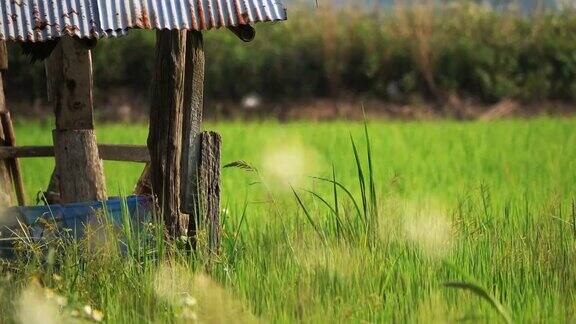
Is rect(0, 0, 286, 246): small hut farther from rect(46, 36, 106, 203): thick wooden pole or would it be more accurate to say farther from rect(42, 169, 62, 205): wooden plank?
rect(42, 169, 62, 205): wooden plank

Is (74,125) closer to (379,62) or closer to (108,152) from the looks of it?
(108,152)

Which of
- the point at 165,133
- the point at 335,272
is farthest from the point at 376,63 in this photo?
the point at 335,272

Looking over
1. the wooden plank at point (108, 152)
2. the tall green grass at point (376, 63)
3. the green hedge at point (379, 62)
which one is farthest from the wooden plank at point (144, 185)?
the green hedge at point (379, 62)

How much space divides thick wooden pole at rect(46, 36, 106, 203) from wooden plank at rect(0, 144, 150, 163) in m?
0.69

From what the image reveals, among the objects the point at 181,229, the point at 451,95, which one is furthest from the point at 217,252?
the point at 451,95

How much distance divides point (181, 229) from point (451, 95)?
1198 cm

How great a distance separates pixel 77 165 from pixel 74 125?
216 millimetres

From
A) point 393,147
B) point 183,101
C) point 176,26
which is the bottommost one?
point 393,147

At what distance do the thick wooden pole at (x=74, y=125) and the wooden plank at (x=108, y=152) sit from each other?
0.69 metres

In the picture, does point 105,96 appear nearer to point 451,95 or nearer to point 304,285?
point 451,95

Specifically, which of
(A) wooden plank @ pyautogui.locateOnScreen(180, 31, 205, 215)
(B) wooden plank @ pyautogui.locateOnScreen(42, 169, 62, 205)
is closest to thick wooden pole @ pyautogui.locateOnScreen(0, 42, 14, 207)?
(B) wooden plank @ pyautogui.locateOnScreen(42, 169, 62, 205)

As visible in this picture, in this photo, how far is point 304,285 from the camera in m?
5.20

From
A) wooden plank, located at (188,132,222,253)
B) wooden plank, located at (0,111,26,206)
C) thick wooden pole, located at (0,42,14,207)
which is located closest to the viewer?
wooden plank, located at (188,132,222,253)

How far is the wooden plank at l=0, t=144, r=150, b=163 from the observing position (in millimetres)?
6926
